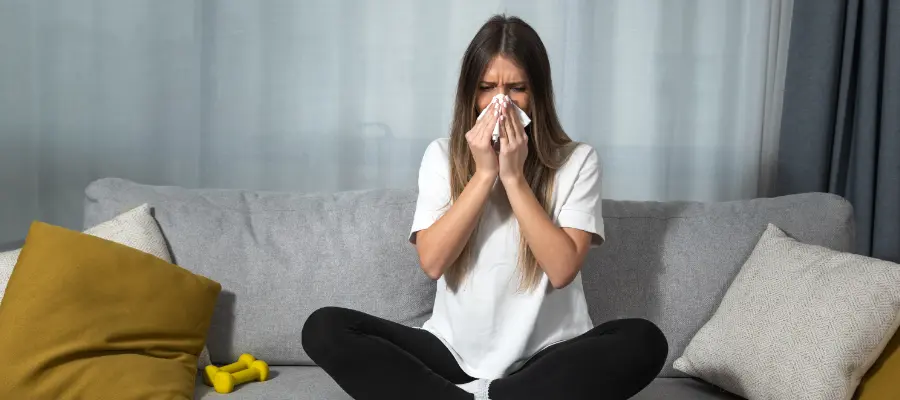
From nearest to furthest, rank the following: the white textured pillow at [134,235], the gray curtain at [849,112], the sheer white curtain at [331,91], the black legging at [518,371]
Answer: the black legging at [518,371] < the white textured pillow at [134,235] < the gray curtain at [849,112] < the sheer white curtain at [331,91]

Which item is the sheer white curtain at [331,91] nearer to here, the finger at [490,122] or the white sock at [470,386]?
the finger at [490,122]

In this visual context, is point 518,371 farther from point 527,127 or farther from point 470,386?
point 527,127

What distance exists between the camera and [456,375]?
1.84 metres

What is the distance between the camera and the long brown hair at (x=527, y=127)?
1.90 m

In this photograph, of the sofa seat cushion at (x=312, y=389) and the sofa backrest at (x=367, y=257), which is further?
the sofa backrest at (x=367, y=257)

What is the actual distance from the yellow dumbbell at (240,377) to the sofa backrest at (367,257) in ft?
0.34

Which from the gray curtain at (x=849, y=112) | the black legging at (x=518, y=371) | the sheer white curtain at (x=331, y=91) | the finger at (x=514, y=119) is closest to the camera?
the black legging at (x=518, y=371)

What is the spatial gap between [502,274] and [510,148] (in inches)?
10.0

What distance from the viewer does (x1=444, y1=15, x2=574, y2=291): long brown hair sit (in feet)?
6.22

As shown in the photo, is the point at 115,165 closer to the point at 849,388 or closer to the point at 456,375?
the point at 456,375

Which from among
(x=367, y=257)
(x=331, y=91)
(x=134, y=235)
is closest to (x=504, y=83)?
(x=367, y=257)

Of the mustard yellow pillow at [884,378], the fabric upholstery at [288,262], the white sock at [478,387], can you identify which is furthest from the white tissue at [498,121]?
the mustard yellow pillow at [884,378]

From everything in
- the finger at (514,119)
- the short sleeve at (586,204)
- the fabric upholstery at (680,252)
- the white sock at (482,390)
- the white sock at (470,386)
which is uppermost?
the finger at (514,119)

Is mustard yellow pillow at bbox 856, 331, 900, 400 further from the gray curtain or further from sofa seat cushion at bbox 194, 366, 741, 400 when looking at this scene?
the gray curtain
